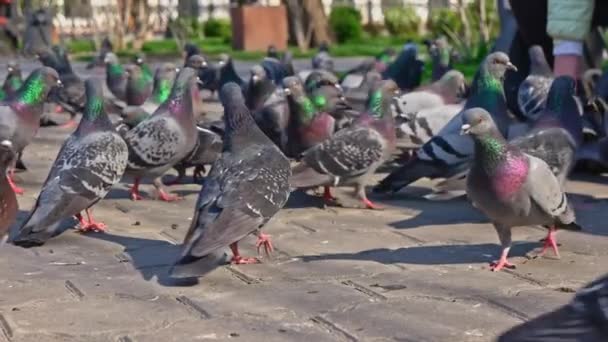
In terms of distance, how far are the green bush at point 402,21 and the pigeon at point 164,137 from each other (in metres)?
26.3

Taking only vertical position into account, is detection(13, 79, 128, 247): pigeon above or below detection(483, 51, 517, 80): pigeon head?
below

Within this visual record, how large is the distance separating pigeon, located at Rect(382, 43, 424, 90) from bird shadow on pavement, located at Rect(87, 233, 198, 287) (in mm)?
6496

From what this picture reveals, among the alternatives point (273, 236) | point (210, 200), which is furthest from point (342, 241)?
point (210, 200)

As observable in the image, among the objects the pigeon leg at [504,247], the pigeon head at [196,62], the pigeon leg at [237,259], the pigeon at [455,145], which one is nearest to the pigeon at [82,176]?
the pigeon leg at [237,259]

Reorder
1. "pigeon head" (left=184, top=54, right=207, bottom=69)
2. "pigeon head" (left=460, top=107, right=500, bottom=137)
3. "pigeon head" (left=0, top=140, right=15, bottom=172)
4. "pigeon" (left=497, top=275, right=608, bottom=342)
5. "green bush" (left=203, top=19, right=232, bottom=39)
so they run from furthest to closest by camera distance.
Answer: "green bush" (left=203, top=19, right=232, bottom=39), "pigeon head" (left=184, top=54, right=207, bottom=69), "pigeon head" (left=460, top=107, right=500, bottom=137), "pigeon head" (left=0, top=140, right=15, bottom=172), "pigeon" (left=497, top=275, right=608, bottom=342)

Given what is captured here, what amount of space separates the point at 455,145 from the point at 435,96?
2.54 metres

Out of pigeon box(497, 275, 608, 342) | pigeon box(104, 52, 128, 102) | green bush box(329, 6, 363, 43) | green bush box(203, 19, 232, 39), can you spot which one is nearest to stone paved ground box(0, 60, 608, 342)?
pigeon box(497, 275, 608, 342)

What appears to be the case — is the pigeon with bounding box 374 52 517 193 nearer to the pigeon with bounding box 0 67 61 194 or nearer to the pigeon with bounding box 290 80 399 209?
the pigeon with bounding box 290 80 399 209

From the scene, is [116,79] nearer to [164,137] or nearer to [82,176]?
[164,137]

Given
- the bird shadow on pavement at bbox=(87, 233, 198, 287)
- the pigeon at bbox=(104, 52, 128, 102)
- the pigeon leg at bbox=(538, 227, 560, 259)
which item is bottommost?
the pigeon at bbox=(104, 52, 128, 102)

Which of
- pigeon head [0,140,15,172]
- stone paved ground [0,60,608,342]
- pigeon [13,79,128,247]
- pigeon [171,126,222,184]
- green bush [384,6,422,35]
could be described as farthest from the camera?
green bush [384,6,422,35]

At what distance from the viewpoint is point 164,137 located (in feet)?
23.6

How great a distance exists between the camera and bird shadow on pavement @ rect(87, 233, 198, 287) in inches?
200

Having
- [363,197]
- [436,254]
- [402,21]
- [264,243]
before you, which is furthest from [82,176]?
[402,21]
